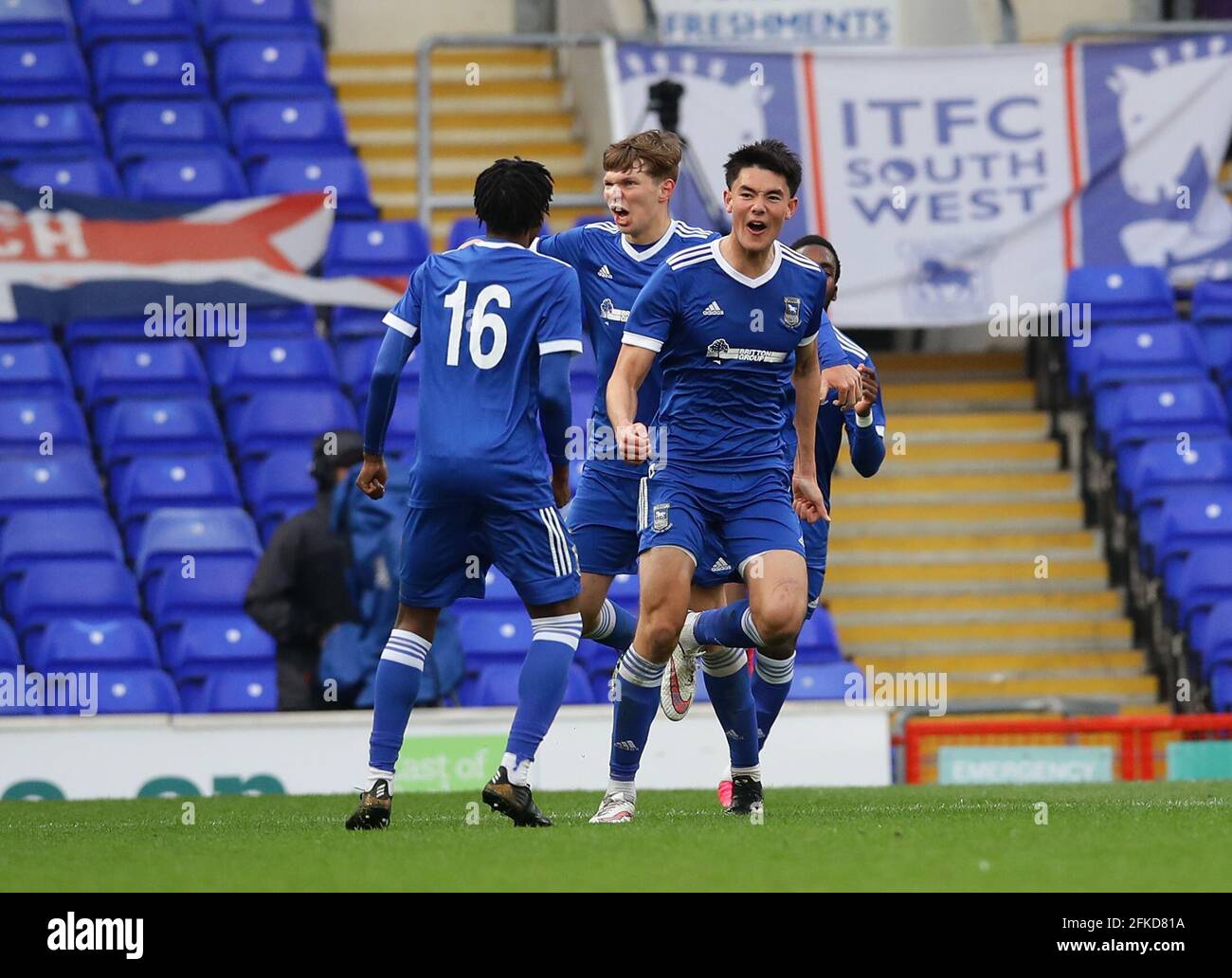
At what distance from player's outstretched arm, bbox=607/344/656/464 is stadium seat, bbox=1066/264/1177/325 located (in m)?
8.46

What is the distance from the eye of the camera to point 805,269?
25.7 feet

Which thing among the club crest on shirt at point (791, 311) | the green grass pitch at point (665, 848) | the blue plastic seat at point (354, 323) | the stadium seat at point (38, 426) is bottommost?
the green grass pitch at point (665, 848)

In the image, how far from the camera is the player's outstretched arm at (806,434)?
316 inches

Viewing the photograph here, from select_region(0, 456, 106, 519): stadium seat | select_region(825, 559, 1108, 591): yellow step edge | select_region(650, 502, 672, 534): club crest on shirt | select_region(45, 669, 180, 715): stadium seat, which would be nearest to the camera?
select_region(650, 502, 672, 534): club crest on shirt

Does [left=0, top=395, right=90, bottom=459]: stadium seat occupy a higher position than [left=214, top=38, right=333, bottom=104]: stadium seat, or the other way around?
[left=214, top=38, right=333, bottom=104]: stadium seat

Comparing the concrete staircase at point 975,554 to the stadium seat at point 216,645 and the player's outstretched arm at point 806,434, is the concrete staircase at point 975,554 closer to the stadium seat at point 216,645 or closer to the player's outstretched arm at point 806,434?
the stadium seat at point 216,645

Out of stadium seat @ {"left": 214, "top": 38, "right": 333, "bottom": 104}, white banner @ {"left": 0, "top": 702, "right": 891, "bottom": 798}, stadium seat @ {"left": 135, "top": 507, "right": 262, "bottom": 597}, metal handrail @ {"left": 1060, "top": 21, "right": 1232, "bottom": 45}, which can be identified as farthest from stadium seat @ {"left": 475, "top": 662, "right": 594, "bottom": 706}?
metal handrail @ {"left": 1060, "top": 21, "right": 1232, "bottom": 45}

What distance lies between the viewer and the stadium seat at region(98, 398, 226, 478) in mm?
14180

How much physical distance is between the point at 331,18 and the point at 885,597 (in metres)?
7.29

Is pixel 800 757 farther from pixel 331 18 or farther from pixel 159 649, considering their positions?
pixel 331 18

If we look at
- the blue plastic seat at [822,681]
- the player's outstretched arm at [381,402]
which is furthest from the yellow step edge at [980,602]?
the player's outstretched arm at [381,402]

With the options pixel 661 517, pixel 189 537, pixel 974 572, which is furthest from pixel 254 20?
pixel 661 517

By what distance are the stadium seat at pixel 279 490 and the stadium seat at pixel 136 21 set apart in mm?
4520

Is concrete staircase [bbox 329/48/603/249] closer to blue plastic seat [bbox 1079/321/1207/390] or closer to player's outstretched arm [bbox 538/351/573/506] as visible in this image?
blue plastic seat [bbox 1079/321/1207/390]
